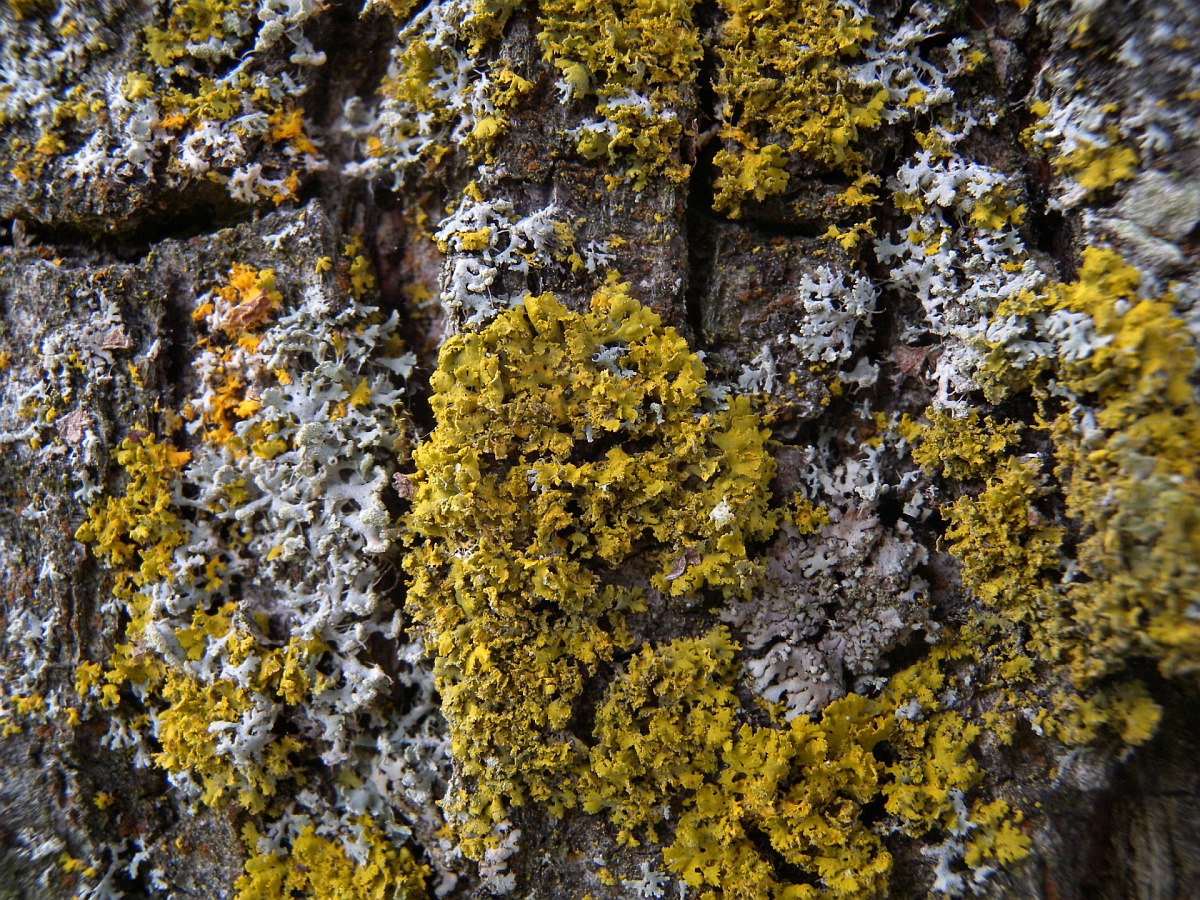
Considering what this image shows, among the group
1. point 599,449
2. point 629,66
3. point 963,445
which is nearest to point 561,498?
point 599,449

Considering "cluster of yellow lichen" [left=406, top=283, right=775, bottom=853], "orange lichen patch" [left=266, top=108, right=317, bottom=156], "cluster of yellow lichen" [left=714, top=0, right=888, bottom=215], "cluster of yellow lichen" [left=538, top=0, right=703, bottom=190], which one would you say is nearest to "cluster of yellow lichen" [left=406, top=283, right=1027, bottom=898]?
"cluster of yellow lichen" [left=406, top=283, right=775, bottom=853]

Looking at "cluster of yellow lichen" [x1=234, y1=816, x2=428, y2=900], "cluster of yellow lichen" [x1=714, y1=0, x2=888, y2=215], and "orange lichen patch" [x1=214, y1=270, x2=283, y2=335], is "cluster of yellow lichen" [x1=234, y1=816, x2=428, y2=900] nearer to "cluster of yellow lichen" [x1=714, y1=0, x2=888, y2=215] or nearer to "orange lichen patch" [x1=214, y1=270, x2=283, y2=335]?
"orange lichen patch" [x1=214, y1=270, x2=283, y2=335]

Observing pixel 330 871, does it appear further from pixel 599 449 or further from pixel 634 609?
pixel 599 449

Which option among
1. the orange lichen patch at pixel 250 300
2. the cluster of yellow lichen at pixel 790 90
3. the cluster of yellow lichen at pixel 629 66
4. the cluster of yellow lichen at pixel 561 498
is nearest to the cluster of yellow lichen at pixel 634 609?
the cluster of yellow lichen at pixel 561 498

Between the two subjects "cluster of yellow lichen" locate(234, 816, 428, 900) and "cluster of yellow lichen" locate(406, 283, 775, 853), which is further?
"cluster of yellow lichen" locate(234, 816, 428, 900)

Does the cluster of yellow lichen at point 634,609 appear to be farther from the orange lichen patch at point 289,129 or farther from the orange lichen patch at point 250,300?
the orange lichen patch at point 289,129

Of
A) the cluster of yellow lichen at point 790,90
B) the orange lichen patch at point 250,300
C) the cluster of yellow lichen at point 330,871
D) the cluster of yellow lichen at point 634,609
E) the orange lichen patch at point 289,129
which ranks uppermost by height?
the orange lichen patch at point 289,129

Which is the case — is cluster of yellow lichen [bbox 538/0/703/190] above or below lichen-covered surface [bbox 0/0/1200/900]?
above

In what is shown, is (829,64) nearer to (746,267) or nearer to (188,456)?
(746,267)

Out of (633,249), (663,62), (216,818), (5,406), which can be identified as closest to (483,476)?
(633,249)
